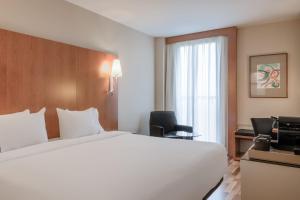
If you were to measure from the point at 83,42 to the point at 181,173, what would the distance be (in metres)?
2.59

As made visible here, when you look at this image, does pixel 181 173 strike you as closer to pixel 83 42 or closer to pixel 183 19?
pixel 83 42

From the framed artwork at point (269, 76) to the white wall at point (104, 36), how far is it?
6.88 ft

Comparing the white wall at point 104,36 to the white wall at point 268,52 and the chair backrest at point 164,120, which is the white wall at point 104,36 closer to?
the chair backrest at point 164,120

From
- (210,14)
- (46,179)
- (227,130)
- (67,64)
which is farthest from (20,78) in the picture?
(227,130)

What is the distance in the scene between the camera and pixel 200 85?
477 cm

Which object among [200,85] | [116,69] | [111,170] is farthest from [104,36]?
[111,170]

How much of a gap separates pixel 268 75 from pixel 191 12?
1.84 metres

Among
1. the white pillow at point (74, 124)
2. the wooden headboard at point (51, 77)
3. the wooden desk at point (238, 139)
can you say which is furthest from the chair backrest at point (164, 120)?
the white pillow at point (74, 124)

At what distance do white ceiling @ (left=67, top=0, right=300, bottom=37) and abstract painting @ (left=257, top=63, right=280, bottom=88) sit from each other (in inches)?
31.6

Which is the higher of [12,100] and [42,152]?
[12,100]

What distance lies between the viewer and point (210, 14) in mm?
3744

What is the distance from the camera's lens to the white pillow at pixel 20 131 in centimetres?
217

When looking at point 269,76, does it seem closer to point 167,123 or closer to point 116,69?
point 167,123

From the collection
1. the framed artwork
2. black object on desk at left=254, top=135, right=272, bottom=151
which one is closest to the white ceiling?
the framed artwork
